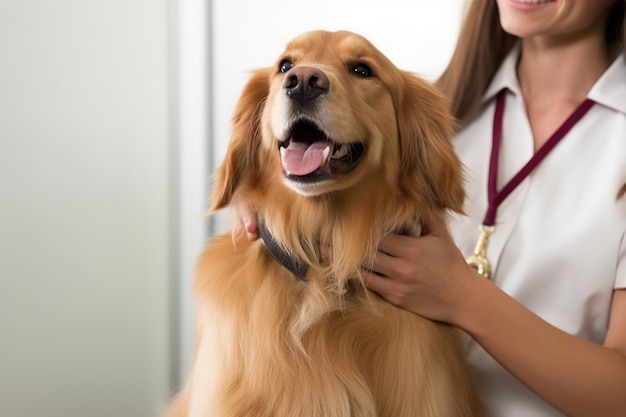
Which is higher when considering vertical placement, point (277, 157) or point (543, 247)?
point (277, 157)

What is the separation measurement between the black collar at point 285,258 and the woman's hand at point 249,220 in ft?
0.07

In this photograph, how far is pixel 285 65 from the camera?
1.20m

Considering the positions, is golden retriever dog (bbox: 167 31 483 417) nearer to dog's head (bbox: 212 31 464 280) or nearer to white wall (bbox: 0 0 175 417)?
dog's head (bbox: 212 31 464 280)

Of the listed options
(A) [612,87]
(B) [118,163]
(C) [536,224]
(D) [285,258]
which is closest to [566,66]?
(A) [612,87]

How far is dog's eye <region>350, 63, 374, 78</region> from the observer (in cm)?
116

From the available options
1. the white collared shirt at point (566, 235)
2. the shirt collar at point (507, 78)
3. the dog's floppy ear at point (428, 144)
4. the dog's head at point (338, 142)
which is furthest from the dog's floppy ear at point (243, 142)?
the shirt collar at point (507, 78)

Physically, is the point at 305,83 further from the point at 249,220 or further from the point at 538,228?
the point at 538,228

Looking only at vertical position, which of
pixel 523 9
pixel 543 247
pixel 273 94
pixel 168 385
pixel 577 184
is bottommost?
pixel 168 385

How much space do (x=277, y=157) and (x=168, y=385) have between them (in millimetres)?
1222

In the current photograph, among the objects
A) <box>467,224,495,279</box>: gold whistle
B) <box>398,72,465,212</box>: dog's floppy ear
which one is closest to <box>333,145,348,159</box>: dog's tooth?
<box>398,72,465,212</box>: dog's floppy ear

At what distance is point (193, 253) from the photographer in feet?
6.97

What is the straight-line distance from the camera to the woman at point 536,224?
46.1 inches

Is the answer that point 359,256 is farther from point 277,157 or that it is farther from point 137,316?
point 137,316

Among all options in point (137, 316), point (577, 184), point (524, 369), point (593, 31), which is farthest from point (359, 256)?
point (137, 316)
